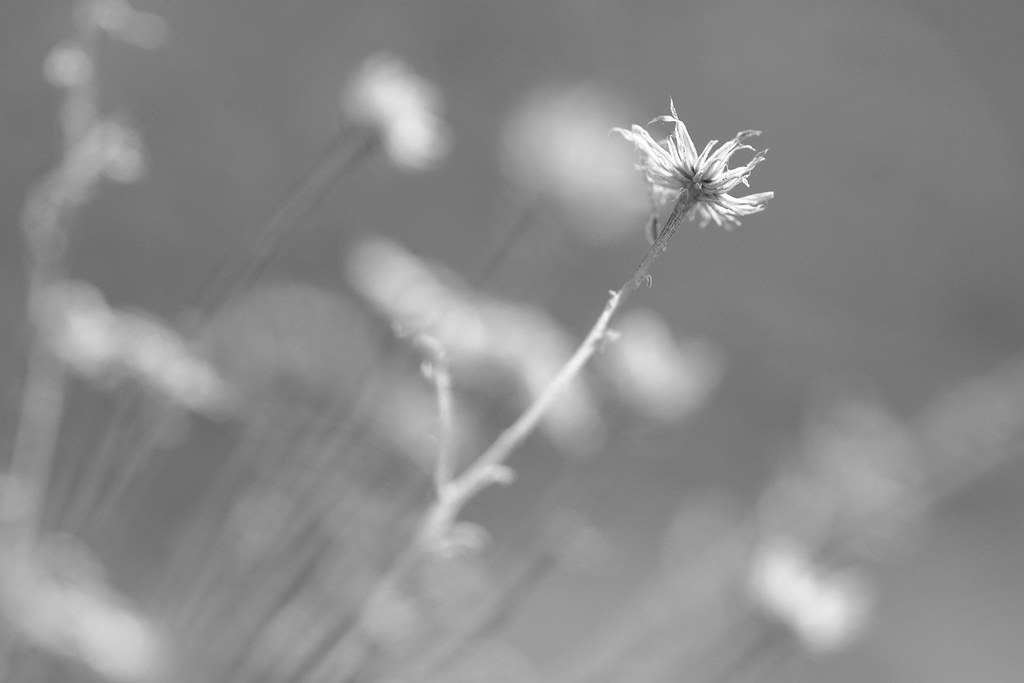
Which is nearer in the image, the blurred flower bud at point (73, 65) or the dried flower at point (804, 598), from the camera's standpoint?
the blurred flower bud at point (73, 65)

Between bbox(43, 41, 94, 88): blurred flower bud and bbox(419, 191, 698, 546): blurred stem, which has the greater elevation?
bbox(43, 41, 94, 88): blurred flower bud

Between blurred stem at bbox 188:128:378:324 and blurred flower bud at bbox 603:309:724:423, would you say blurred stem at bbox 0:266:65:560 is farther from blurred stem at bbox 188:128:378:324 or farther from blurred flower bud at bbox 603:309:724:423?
blurred flower bud at bbox 603:309:724:423

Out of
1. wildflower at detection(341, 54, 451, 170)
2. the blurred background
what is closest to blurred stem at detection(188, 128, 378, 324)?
wildflower at detection(341, 54, 451, 170)

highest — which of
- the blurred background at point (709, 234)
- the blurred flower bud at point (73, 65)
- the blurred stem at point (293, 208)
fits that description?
the blurred background at point (709, 234)

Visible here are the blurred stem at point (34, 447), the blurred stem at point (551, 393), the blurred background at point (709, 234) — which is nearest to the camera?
the blurred stem at point (551, 393)

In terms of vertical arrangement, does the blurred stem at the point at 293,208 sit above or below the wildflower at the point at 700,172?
above

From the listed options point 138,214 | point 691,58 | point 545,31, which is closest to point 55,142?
point 138,214

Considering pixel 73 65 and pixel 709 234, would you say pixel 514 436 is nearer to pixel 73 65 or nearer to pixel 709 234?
pixel 73 65

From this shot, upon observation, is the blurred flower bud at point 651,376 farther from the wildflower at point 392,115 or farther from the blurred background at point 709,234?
the wildflower at point 392,115

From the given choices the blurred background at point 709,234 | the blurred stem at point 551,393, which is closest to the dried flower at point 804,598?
the blurred background at point 709,234
